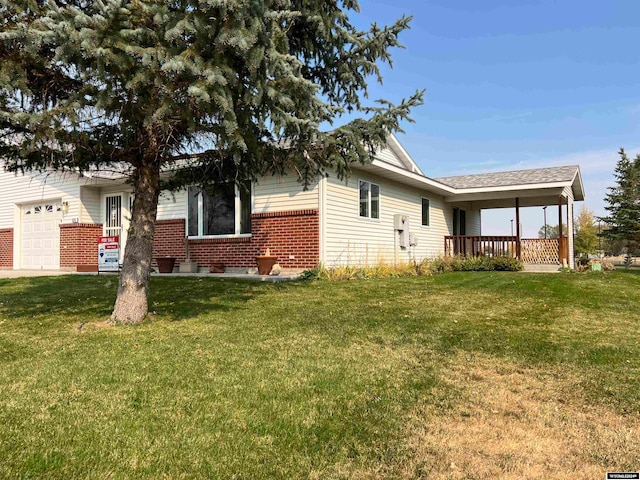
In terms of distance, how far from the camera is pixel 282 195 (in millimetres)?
11172

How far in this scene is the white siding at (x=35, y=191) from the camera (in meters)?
14.7

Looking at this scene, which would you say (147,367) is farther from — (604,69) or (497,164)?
(497,164)

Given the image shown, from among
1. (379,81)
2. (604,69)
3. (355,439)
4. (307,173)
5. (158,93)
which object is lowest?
(355,439)

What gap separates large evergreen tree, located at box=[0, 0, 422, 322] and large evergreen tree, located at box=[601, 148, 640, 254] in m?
28.3

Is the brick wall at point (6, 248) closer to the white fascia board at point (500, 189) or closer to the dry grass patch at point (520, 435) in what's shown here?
the white fascia board at point (500, 189)

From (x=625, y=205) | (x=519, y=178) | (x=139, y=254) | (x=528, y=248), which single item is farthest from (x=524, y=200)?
(x=139, y=254)

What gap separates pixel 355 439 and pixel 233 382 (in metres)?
1.18

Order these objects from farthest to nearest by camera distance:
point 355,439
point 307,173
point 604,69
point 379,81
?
point 604,69 → point 379,81 → point 307,173 → point 355,439

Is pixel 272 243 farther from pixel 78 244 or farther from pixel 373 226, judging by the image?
pixel 78 244

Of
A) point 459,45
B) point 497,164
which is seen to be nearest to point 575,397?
point 459,45

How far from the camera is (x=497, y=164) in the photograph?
32.5 meters

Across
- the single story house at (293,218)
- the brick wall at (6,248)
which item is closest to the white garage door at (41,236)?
the single story house at (293,218)

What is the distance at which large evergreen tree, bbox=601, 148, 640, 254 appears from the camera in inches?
1099

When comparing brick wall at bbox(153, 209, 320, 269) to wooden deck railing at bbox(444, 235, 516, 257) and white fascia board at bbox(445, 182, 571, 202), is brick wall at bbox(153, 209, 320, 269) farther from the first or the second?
white fascia board at bbox(445, 182, 571, 202)
